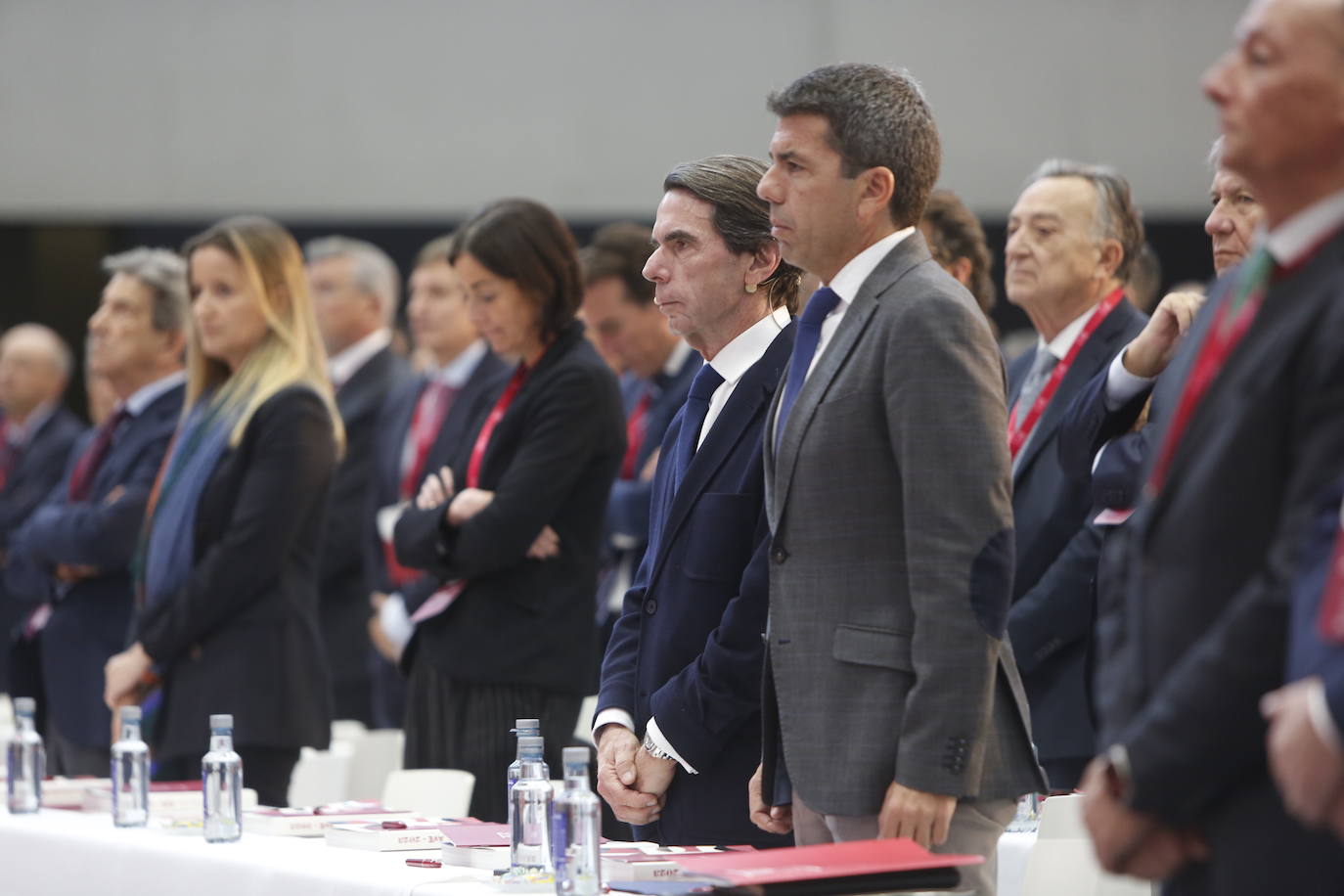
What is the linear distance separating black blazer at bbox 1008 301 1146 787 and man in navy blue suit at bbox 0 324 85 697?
4704 millimetres

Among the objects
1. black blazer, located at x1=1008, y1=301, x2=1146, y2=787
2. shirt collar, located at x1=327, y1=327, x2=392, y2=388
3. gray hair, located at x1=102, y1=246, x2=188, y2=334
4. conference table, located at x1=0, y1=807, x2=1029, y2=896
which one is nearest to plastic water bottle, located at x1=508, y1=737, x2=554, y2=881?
conference table, located at x1=0, y1=807, x2=1029, y2=896

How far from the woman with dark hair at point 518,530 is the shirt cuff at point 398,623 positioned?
0.15m

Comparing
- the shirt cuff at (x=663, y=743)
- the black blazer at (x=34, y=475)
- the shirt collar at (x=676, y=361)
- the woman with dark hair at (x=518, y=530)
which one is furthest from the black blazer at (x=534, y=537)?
the black blazer at (x=34, y=475)

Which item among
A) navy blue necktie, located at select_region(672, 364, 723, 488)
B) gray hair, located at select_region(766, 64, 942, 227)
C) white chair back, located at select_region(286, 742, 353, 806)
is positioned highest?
gray hair, located at select_region(766, 64, 942, 227)

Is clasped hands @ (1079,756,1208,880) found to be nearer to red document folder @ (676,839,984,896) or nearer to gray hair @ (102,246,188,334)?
red document folder @ (676,839,984,896)

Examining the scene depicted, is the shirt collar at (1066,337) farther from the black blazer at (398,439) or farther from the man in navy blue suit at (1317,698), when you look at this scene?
the man in navy blue suit at (1317,698)

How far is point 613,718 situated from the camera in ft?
9.72

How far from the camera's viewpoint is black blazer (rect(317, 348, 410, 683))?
6.25 meters

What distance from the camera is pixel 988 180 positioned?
28.7ft

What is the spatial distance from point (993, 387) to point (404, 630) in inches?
87.7

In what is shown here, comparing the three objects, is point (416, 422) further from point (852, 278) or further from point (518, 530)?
point (852, 278)

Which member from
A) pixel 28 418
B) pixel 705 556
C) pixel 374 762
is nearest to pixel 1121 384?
pixel 705 556

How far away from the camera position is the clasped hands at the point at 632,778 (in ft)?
9.32

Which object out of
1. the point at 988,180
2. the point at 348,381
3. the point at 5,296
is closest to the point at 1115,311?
the point at 348,381
